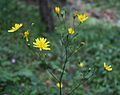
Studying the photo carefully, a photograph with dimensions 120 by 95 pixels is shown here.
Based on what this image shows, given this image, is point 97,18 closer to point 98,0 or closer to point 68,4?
point 68,4

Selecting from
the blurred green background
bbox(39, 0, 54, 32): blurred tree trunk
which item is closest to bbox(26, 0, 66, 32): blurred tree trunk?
bbox(39, 0, 54, 32): blurred tree trunk

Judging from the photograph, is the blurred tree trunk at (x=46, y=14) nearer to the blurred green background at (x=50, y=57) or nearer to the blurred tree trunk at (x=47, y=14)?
the blurred tree trunk at (x=47, y=14)

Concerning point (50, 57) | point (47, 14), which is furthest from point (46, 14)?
point (50, 57)

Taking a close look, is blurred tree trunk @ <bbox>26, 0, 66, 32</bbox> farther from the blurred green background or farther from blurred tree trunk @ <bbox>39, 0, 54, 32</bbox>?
the blurred green background

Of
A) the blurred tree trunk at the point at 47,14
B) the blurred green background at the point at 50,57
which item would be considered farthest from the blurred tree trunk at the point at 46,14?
the blurred green background at the point at 50,57

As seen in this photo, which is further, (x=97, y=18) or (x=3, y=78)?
(x=97, y=18)

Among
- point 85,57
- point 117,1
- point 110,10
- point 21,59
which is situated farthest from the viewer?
point 117,1

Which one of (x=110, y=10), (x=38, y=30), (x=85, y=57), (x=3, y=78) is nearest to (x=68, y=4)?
(x=110, y=10)

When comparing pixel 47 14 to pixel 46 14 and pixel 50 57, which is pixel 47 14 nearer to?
pixel 46 14
